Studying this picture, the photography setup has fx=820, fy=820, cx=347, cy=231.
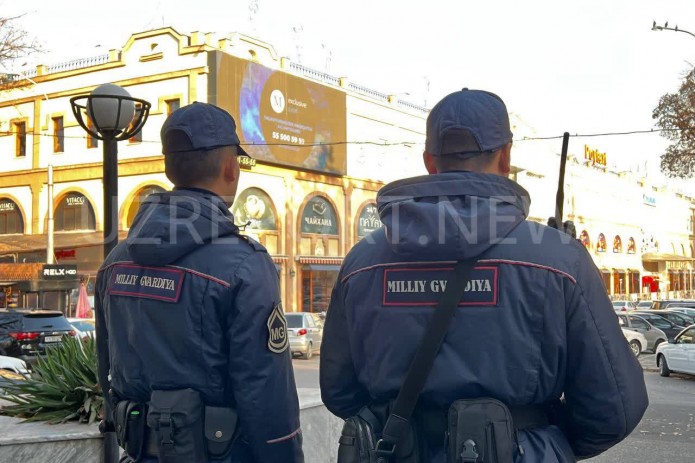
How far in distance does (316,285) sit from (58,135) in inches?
544

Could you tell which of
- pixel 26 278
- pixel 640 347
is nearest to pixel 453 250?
pixel 640 347

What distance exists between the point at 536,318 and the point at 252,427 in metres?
1.10

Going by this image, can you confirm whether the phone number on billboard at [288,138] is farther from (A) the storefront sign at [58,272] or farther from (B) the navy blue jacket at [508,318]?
(B) the navy blue jacket at [508,318]

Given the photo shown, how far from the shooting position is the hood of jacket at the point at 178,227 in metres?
2.98

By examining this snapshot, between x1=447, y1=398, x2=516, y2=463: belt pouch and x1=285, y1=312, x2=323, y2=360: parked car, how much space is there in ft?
72.5

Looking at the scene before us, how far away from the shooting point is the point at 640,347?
2695 cm

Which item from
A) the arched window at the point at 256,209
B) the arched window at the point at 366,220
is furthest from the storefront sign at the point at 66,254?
the arched window at the point at 366,220

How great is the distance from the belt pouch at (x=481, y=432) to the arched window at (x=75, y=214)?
36018 millimetres

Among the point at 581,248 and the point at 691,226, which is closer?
the point at 581,248

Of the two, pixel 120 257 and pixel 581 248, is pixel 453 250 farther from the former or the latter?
pixel 120 257

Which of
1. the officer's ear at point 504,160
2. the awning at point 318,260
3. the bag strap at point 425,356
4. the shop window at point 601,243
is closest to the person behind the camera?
the bag strap at point 425,356

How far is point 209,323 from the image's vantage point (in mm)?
2906

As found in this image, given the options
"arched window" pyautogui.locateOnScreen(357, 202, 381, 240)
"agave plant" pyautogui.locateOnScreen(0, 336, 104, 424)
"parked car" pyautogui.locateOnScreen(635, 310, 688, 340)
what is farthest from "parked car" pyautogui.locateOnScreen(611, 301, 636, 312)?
"agave plant" pyautogui.locateOnScreen(0, 336, 104, 424)

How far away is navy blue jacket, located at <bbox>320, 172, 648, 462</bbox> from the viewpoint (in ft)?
7.44
